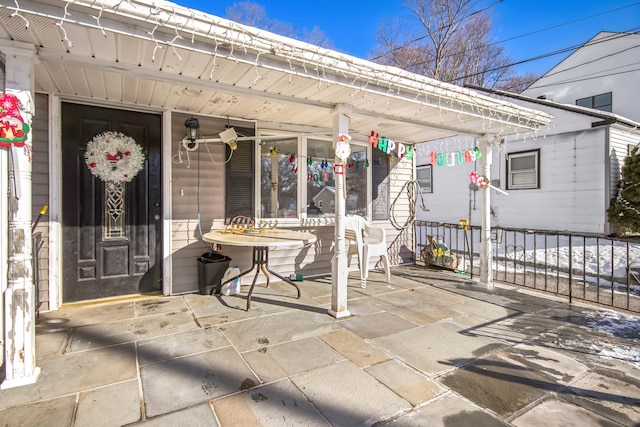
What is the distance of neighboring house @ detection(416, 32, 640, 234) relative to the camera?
23.8 feet

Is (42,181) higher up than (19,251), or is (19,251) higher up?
(42,181)

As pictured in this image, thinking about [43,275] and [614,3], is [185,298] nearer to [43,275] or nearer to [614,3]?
[43,275]

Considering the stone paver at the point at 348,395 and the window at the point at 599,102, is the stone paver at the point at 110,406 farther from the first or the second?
the window at the point at 599,102

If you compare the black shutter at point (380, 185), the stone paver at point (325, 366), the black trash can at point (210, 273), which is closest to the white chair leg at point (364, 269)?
the stone paver at point (325, 366)

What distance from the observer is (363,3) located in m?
9.50

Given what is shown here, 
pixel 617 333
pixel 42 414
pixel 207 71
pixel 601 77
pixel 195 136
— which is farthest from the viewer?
pixel 601 77

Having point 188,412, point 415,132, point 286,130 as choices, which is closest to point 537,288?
point 415,132

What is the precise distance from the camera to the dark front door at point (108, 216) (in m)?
3.41

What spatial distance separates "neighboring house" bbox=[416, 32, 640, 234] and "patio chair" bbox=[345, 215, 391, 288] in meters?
2.91

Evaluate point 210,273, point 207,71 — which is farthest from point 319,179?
point 207,71

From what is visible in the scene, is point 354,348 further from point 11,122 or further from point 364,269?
point 11,122

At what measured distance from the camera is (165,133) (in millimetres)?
3791

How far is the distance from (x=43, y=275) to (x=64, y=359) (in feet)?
4.46

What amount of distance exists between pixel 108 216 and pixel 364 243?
10.4ft
